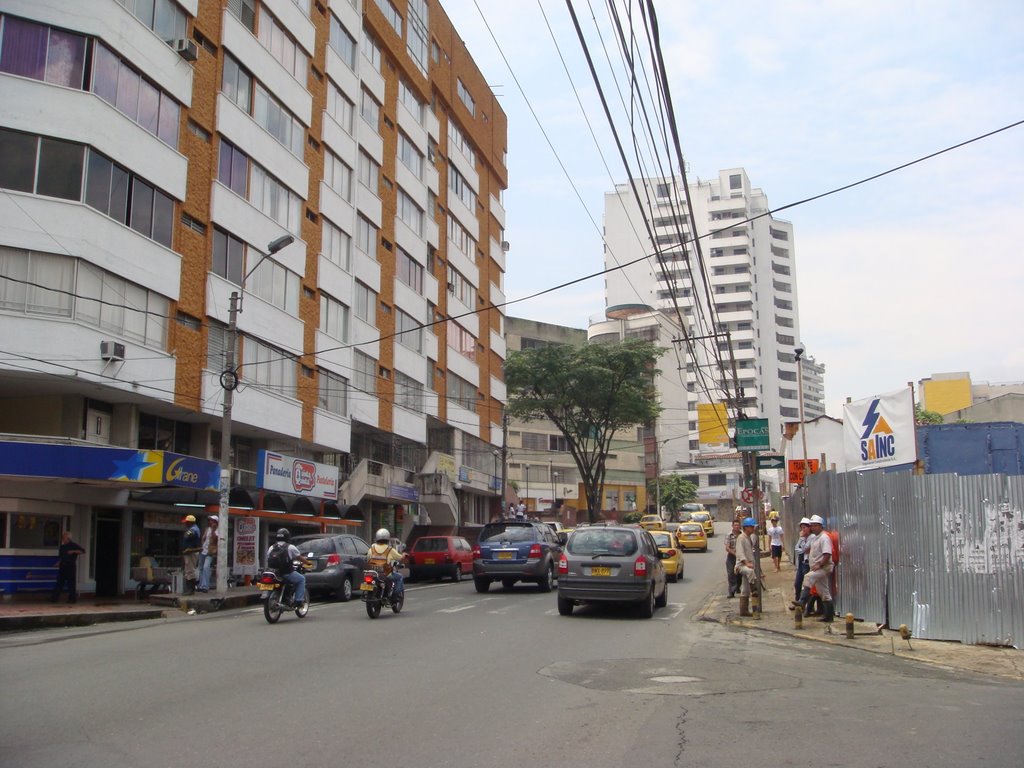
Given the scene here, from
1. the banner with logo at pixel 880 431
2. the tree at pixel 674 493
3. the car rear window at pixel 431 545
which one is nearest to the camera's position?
the banner with logo at pixel 880 431

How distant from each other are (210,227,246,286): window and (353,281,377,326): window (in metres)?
8.84

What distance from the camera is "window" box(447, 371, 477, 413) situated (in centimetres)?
4969

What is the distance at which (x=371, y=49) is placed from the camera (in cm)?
4159

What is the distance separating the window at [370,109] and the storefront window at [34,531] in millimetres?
23098

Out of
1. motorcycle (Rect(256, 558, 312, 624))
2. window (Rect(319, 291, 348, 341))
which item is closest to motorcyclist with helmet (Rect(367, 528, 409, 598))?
motorcycle (Rect(256, 558, 312, 624))

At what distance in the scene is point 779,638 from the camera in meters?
14.0

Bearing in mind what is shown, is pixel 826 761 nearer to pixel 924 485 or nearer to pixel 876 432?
pixel 924 485

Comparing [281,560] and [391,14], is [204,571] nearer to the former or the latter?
[281,560]

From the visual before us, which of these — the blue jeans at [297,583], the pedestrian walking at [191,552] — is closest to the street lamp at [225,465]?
the pedestrian walking at [191,552]

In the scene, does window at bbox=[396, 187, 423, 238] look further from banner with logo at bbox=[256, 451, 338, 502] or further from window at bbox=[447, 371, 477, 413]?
banner with logo at bbox=[256, 451, 338, 502]

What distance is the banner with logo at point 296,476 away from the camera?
29.4 m

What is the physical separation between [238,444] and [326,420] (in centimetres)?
423

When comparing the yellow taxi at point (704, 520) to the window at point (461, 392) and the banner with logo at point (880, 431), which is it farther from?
the banner with logo at point (880, 431)

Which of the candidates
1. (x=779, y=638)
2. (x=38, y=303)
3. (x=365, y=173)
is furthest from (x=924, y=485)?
(x=365, y=173)
